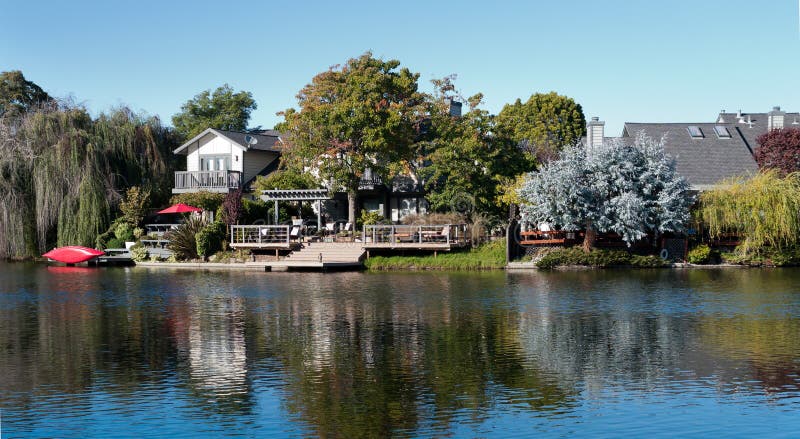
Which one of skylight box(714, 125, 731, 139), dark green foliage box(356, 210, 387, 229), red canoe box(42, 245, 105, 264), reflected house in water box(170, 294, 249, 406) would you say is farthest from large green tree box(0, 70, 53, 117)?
skylight box(714, 125, 731, 139)

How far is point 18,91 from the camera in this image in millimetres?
62281

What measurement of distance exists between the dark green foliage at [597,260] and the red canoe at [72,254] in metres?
23.8

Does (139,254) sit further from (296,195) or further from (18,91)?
(18,91)

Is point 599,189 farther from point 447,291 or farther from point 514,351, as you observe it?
point 514,351

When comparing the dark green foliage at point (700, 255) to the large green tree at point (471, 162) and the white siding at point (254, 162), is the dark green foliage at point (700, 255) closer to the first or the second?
the large green tree at point (471, 162)

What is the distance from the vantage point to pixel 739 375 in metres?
16.1

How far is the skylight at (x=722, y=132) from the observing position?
51188 mm

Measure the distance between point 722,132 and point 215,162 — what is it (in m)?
32.6

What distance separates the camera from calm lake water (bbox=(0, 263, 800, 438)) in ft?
43.8

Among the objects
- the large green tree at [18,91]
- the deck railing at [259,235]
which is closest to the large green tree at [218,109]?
the large green tree at [18,91]

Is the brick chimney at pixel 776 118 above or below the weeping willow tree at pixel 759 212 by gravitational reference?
above

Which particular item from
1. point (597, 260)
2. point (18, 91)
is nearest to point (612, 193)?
point (597, 260)

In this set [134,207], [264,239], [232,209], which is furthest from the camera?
[134,207]

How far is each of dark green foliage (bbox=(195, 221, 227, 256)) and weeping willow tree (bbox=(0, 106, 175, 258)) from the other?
6.92 m
